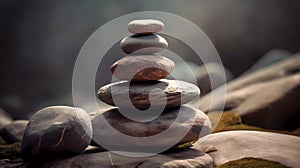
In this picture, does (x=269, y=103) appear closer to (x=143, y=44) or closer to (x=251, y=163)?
(x=251, y=163)

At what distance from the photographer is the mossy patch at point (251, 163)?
3479 mm

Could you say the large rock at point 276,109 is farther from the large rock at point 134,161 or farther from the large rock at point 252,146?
the large rock at point 134,161

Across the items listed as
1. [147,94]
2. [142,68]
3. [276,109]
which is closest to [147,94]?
[147,94]

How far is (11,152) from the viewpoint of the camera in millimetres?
4637

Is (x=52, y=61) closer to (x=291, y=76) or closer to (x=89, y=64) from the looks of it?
(x=89, y=64)

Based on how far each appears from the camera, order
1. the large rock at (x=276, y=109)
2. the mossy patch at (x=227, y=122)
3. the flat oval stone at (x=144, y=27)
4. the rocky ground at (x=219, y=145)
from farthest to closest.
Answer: the large rock at (x=276, y=109), the mossy patch at (x=227, y=122), the flat oval stone at (x=144, y=27), the rocky ground at (x=219, y=145)

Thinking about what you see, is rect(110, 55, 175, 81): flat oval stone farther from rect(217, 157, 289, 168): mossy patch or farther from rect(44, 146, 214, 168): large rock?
rect(217, 157, 289, 168): mossy patch

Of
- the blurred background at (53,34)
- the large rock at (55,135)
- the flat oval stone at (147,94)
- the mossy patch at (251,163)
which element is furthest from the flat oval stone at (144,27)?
the blurred background at (53,34)

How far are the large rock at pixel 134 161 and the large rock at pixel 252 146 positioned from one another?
30cm

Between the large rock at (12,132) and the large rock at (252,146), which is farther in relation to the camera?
the large rock at (12,132)

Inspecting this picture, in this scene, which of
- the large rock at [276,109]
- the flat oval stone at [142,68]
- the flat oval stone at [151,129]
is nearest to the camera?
the flat oval stone at [151,129]

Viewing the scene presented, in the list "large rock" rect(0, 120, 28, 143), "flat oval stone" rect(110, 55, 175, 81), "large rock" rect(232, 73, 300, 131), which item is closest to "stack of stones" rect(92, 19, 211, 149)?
"flat oval stone" rect(110, 55, 175, 81)

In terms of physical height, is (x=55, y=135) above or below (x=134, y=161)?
above

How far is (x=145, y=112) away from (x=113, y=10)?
5.22m
